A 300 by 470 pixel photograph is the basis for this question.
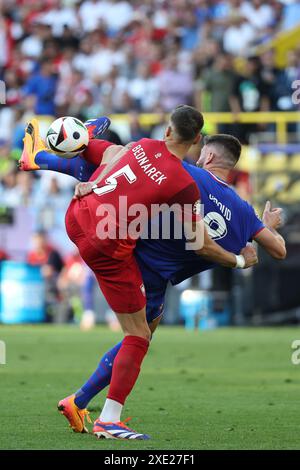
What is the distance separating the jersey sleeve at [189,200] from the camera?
25.5 feet

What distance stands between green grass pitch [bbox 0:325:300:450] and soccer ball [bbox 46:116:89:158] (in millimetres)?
2020

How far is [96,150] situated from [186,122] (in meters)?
0.97

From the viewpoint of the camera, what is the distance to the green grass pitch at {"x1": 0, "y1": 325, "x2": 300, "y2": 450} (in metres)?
7.77

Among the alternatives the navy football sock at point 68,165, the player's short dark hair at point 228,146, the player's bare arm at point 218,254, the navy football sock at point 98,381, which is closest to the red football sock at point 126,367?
the navy football sock at point 98,381

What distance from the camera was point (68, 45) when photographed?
24672 millimetres

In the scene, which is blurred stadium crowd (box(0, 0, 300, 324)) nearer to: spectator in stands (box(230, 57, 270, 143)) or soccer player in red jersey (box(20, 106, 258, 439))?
spectator in stands (box(230, 57, 270, 143))

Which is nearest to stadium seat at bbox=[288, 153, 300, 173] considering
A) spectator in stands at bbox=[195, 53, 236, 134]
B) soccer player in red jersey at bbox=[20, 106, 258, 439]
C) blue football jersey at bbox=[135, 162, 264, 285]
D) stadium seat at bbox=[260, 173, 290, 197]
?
stadium seat at bbox=[260, 173, 290, 197]

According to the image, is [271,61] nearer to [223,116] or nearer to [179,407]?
[223,116]

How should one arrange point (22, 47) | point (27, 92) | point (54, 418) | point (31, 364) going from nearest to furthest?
point (54, 418), point (31, 364), point (27, 92), point (22, 47)

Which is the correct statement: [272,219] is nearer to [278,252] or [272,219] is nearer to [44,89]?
[278,252]

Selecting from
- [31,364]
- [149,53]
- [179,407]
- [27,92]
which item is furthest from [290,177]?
[179,407]

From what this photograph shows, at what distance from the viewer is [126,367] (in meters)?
7.90

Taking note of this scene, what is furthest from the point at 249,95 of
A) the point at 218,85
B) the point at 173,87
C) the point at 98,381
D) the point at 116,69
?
the point at 98,381

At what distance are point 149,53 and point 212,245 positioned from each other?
52.9ft
